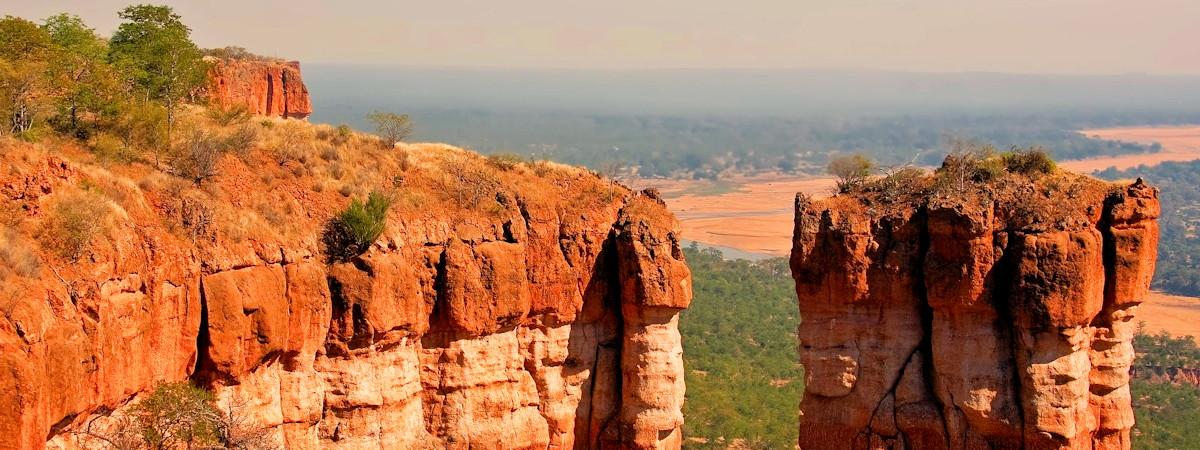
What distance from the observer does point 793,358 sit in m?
59.9

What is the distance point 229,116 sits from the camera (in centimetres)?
3186

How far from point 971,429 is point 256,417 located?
1516 cm

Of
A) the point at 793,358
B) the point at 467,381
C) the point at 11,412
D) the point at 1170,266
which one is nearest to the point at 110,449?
the point at 11,412

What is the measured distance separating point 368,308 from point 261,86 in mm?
21683

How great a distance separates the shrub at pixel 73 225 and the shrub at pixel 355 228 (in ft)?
18.8

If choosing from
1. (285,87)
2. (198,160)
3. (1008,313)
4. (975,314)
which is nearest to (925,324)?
(975,314)

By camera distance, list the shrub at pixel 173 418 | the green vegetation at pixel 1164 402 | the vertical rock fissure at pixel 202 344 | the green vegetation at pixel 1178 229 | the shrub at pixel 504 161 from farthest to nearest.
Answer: the green vegetation at pixel 1178 229 → the green vegetation at pixel 1164 402 → the shrub at pixel 504 161 → the vertical rock fissure at pixel 202 344 → the shrub at pixel 173 418

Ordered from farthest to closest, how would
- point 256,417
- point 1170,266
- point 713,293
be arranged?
point 1170,266, point 713,293, point 256,417

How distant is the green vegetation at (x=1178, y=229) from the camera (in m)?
111

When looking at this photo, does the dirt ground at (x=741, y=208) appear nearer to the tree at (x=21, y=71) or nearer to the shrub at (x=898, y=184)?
the shrub at (x=898, y=184)

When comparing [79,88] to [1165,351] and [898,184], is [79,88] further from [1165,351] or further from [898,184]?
[1165,351]

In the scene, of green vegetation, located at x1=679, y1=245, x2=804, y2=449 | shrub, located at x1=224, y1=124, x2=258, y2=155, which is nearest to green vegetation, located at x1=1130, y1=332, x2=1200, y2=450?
green vegetation, located at x1=679, y1=245, x2=804, y2=449

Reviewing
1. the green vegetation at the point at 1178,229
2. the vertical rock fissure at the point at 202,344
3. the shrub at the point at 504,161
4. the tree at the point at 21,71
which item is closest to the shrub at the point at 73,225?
the vertical rock fissure at the point at 202,344

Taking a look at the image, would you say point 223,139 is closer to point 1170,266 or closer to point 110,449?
point 110,449
